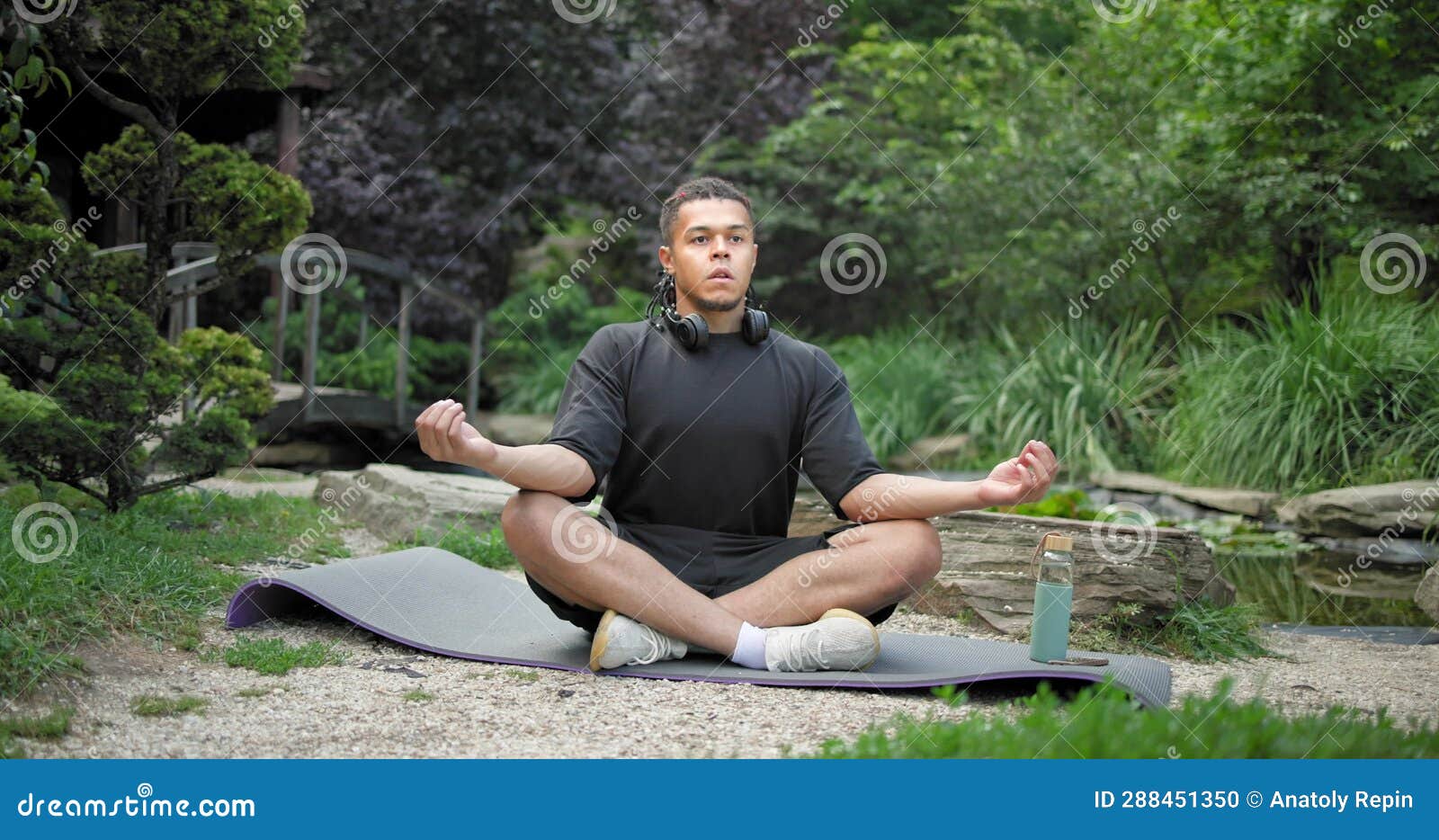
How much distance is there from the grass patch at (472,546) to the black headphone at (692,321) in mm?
2137

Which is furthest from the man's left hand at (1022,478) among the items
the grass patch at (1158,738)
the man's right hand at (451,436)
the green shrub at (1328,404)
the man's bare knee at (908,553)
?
the green shrub at (1328,404)

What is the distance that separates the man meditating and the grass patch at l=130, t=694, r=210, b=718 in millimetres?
842

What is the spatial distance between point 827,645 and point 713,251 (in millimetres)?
1113

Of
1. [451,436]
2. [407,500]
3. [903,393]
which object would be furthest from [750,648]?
[903,393]

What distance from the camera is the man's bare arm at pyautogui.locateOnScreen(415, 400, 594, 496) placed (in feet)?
8.95

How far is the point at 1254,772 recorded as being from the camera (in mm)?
2164

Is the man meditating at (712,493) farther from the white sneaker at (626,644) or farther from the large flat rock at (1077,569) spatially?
the large flat rock at (1077,569)

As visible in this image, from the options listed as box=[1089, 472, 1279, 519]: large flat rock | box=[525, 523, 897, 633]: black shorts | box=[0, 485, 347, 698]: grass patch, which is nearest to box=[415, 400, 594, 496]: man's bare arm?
box=[525, 523, 897, 633]: black shorts

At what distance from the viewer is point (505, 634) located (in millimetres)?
3686

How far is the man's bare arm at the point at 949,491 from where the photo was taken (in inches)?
114

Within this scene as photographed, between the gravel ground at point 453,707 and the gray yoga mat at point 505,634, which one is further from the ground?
the gray yoga mat at point 505,634

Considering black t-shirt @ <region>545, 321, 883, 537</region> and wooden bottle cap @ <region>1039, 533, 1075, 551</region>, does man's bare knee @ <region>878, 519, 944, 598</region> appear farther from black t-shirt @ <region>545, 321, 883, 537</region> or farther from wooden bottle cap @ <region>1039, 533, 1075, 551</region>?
wooden bottle cap @ <region>1039, 533, 1075, 551</region>

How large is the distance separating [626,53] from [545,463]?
11.1 meters

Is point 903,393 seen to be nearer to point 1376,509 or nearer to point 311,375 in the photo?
point 1376,509
